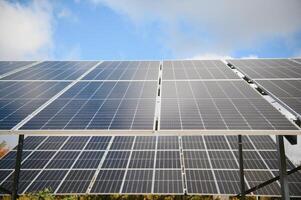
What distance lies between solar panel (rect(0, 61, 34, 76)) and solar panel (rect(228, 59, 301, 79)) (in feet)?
36.2

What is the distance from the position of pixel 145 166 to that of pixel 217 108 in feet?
24.2

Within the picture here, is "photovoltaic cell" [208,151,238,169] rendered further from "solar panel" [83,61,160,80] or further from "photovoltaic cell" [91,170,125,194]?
"solar panel" [83,61,160,80]

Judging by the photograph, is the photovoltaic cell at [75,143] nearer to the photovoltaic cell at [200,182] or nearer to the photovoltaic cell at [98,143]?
the photovoltaic cell at [98,143]

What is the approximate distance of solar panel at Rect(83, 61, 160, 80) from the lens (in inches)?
546

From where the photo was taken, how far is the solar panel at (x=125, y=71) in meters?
13.9

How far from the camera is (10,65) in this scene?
16.6 metres

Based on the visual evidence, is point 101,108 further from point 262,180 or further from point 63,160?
point 262,180

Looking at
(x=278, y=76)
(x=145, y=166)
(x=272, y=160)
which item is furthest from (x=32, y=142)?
(x=278, y=76)

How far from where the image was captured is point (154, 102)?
35.2ft

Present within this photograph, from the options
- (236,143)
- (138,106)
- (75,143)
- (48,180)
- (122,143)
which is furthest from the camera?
(75,143)

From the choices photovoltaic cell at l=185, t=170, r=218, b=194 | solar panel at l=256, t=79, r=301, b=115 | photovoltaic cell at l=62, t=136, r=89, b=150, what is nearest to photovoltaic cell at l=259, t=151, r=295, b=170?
photovoltaic cell at l=185, t=170, r=218, b=194

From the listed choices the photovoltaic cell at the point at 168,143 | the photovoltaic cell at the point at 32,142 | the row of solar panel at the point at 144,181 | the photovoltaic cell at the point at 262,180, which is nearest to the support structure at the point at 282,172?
the row of solar panel at the point at 144,181

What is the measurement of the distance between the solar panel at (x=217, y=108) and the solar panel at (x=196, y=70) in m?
0.99

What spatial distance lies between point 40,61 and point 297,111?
46.2 feet
